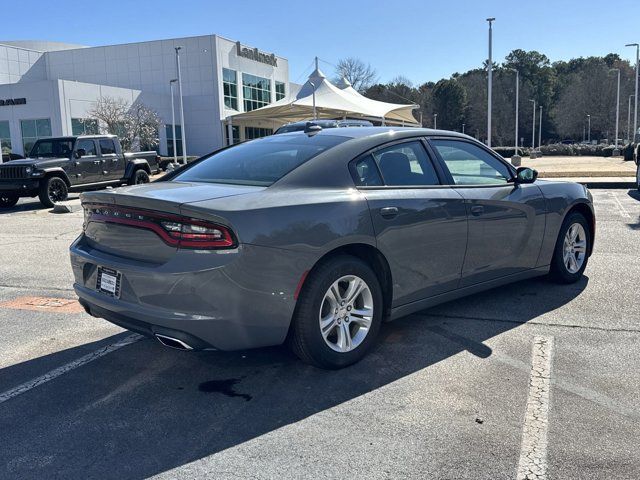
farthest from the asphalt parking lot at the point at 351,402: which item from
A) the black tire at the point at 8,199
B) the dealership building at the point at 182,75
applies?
the dealership building at the point at 182,75

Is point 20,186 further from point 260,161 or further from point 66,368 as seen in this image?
point 260,161

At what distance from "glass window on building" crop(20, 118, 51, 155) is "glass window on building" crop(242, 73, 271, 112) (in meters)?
21.4

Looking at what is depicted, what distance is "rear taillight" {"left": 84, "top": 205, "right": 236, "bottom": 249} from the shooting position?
330 cm

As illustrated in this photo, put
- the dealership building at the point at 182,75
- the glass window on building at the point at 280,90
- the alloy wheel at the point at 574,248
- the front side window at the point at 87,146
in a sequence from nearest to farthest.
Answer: the alloy wheel at the point at 574,248 → the front side window at the point at 87,146 → the dealership building at the point at 182,75 → the glass window on building at the point at 280,90

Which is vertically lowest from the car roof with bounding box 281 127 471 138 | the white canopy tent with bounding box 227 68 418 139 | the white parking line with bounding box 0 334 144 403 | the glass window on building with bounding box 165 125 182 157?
the white parking line with bounding box 0 334 144 403

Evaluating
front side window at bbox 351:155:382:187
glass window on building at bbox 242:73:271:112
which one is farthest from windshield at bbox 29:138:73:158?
glass window on building at bbox 242:73:271:112

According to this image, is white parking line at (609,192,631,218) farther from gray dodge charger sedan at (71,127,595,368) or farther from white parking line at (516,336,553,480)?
white parking line at (516,336,553,480)

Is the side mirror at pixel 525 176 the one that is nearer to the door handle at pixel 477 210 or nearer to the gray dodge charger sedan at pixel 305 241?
the gray dodge charger sedan at pixel 305 241

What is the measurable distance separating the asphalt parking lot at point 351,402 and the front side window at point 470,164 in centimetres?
115

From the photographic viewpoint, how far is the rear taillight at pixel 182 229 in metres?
3.30

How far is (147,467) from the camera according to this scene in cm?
278

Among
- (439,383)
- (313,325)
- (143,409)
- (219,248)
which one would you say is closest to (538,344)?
(439,383)

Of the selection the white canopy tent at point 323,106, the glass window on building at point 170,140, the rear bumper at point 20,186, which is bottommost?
the rear bumper at point 20,186

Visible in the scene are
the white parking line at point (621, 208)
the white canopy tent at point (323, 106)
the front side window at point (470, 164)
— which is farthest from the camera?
Answer: the white canopy tent at point (323, 106)
